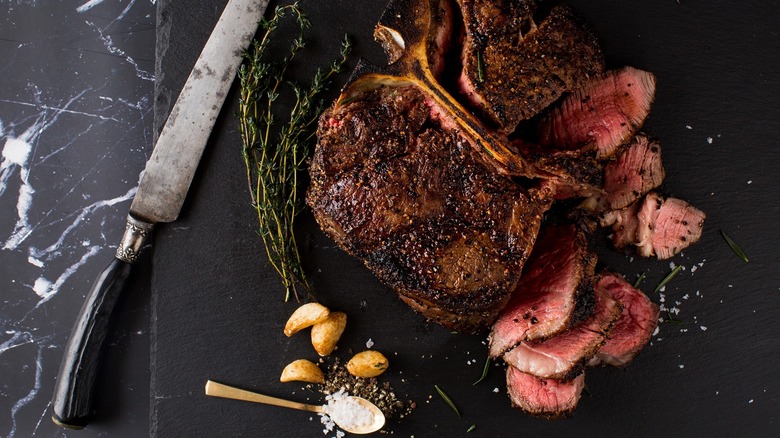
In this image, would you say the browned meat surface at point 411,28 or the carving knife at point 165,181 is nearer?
the browned meat surface at point 411,28

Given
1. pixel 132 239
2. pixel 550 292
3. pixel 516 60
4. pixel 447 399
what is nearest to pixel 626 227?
pixel 550 292

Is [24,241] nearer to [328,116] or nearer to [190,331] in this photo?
[190,331]

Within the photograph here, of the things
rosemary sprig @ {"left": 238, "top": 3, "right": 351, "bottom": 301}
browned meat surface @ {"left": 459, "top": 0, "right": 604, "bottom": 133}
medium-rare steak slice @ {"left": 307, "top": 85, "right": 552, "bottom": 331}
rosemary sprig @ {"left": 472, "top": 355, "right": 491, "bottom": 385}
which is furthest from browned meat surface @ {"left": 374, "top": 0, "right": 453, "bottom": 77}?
rosemary sprig @ {"left": 472, "top": 355, "right": 491, "bottom": 385}

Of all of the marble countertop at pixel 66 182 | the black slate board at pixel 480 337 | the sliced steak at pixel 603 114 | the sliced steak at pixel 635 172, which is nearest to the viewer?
the sliced steak at pixel 603 114

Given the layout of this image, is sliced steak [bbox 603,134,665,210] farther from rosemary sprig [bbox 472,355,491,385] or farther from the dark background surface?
rosemary sprig [bbox 472,355,491,385]

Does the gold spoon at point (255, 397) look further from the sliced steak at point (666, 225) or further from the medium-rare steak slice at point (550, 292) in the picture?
the sliced steak at point (666, 225)

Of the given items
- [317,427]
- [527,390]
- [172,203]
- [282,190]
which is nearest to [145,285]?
[172,203]

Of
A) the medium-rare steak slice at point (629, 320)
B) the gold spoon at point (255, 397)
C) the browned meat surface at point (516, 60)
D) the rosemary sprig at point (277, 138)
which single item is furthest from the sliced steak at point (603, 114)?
the gold spoon at point (255, 397)
